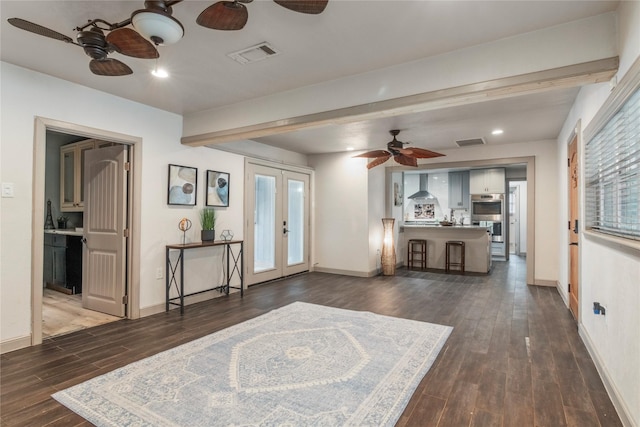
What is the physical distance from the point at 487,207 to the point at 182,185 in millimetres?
7626

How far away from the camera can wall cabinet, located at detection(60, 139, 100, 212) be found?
17.7 feet

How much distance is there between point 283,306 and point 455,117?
3.31 m

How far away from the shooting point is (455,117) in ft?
14.1

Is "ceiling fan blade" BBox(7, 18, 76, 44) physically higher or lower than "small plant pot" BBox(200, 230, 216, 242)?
higher

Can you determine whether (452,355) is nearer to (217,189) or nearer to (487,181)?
(217,189)

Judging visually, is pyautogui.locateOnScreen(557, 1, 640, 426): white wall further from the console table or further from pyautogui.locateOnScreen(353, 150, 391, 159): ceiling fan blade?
the console table

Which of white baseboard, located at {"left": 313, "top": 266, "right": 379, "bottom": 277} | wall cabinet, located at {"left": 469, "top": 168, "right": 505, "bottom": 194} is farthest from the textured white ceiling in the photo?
wall cabinet, located at {"left": 469, "top": 168, "right": 505, "bottom": 194}

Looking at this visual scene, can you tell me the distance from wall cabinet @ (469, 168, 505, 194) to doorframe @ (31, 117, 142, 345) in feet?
25.9

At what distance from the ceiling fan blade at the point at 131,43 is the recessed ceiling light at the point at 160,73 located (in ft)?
3.40

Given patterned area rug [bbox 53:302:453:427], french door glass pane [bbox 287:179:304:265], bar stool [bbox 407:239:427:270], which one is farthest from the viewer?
bar stool [bbox 407:239:427:270]

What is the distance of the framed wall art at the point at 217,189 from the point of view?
4887 millimetres

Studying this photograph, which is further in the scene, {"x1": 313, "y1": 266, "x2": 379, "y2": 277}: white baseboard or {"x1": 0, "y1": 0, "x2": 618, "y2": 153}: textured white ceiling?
{"x1": 313, "y1": 266, "x2": 379, "y2": 277}: white baseboard

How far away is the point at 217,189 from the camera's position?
5.00 m

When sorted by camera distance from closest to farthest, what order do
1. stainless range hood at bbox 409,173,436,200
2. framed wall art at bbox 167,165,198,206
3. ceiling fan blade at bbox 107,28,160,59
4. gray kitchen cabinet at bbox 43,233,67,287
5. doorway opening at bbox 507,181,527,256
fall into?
ceiling fan blade at bbox 107,28,160,59, framed wall art at bbox 167,165,198,206, gray kitchen cabinet at bbox 43,233,67,287, stainless range hood at bbox 409,173,436,200, doorway opening at bbox 507,181,527,256
